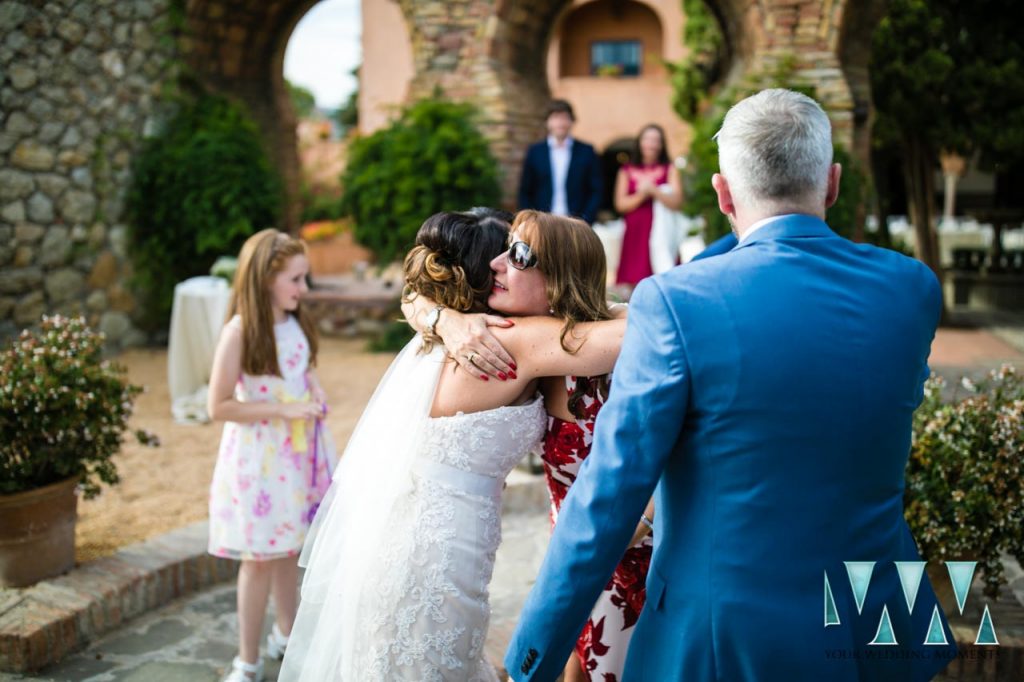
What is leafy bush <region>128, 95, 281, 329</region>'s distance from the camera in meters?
8.30

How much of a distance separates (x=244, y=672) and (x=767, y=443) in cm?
226

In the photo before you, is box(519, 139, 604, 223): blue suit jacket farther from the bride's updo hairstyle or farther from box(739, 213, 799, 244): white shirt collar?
box(739, 213, 799, 244): white shirt collar

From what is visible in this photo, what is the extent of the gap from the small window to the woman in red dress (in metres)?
17.5

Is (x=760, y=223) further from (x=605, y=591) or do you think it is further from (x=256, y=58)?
(x=256, y=58)

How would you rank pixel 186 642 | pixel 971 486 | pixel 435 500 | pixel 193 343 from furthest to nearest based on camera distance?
1. pixel 193 343
2. pixel 186 642
3. pixel 971 486
4. pixel 435 500

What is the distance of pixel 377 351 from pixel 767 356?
8.08 m

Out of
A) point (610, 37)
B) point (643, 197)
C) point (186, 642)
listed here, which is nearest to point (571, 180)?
point (643, 197)

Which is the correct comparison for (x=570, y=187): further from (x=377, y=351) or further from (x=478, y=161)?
(x=377, y=351)

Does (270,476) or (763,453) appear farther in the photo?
(270,476)

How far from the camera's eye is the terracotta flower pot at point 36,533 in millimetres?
3367

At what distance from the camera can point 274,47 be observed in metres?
10.3

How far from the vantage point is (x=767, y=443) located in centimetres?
141

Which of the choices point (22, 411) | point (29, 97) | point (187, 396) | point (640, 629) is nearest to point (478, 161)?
point (187, 396)

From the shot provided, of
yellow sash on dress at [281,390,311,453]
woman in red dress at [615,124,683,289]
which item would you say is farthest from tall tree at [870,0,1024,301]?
yellow sash on dress at [281,390,311,453]
